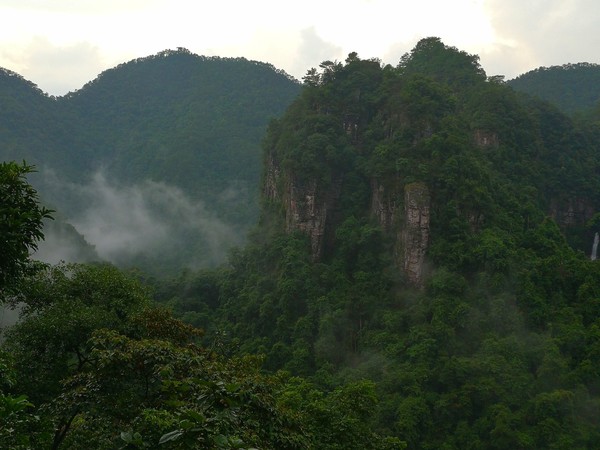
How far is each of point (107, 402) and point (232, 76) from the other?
261 feet

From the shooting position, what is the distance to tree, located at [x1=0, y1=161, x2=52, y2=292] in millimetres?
7020

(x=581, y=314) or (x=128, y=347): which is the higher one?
(x=128, y=347)

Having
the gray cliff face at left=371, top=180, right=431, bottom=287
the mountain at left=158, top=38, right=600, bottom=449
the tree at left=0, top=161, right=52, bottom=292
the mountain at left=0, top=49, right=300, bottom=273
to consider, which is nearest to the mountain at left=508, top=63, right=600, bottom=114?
the mountain at left=0, top=49, right=300, bottom=273

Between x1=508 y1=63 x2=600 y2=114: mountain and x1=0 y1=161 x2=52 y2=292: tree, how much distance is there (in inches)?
2710

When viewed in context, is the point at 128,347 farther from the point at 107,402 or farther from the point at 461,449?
the point at 461,449

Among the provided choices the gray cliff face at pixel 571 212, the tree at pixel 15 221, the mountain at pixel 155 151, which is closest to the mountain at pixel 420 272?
the gray cliff face at pixel 571 212

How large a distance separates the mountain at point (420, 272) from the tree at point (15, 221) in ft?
54.1

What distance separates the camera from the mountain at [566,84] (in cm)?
6956

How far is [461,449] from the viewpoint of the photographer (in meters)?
22.4

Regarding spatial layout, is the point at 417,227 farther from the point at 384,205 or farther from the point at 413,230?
the point at 384,205

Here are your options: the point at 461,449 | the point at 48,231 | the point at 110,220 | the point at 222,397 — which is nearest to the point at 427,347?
the point at 461,449

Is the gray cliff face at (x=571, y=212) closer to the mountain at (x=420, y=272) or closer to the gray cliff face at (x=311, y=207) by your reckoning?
the mountain at (x=420, y=272)

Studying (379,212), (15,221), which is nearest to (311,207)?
(379,212)

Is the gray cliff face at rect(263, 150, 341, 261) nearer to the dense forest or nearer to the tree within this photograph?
the dense forest
